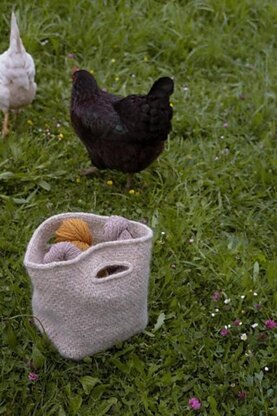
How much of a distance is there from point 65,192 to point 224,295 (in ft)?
3.28

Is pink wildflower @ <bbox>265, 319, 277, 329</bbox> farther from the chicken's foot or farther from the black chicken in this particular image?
the chicken's foot

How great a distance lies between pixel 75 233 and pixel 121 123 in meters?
0.71

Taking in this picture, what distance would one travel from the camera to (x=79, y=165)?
148 inches

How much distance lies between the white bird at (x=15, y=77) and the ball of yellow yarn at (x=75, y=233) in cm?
110

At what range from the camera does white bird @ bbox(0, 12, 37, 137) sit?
3586mm

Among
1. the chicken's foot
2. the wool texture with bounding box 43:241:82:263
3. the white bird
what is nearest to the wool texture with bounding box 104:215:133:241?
the wool texture with bounding box 43:241:82:263

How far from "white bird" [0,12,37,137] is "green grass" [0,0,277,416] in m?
0.17

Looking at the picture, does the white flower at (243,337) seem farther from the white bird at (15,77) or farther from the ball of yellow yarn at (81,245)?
the white bird at (15,77)

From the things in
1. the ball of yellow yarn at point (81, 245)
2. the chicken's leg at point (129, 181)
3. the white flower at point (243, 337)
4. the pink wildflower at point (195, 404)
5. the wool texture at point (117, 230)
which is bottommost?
the pink wildflower at point (195, 404)

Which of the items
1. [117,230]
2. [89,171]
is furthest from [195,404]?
[89,171]

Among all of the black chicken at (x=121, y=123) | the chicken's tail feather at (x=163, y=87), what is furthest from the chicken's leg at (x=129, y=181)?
the chicken's tail feather at (x=163, y=87)

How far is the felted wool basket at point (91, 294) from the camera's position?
258 cm

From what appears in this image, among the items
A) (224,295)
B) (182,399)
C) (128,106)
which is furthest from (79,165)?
(182,399)

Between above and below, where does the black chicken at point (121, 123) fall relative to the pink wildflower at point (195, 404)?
above
